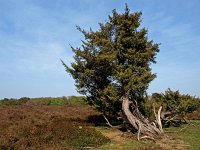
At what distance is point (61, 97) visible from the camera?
192ft

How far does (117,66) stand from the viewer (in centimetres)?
2405

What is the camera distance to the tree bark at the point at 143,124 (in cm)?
2078

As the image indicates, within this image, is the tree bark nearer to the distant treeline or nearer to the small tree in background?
the small tree in background

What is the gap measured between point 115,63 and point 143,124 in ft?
18.2

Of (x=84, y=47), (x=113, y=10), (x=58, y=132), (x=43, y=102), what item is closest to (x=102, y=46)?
(x=84, y=47)

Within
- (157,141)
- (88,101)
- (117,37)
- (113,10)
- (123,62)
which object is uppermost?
(113,10)

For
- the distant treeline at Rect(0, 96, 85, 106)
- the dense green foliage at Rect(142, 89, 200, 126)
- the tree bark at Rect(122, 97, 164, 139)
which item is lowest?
the tree bark at Rect(122, 97, 164, 139)

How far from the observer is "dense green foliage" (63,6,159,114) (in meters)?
23.8

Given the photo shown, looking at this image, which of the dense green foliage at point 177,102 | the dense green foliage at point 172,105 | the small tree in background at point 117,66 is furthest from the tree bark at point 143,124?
the dense green foliage at point 177,102

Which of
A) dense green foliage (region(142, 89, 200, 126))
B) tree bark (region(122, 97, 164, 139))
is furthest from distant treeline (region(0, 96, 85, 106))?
tree bark (region(122, 97, 164, 139))

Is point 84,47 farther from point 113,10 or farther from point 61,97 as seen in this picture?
point 61,97

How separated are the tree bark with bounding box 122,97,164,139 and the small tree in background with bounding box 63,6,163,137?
0.25 ft

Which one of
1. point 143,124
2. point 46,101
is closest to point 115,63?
point 143,124

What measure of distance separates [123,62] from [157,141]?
27.6ft
